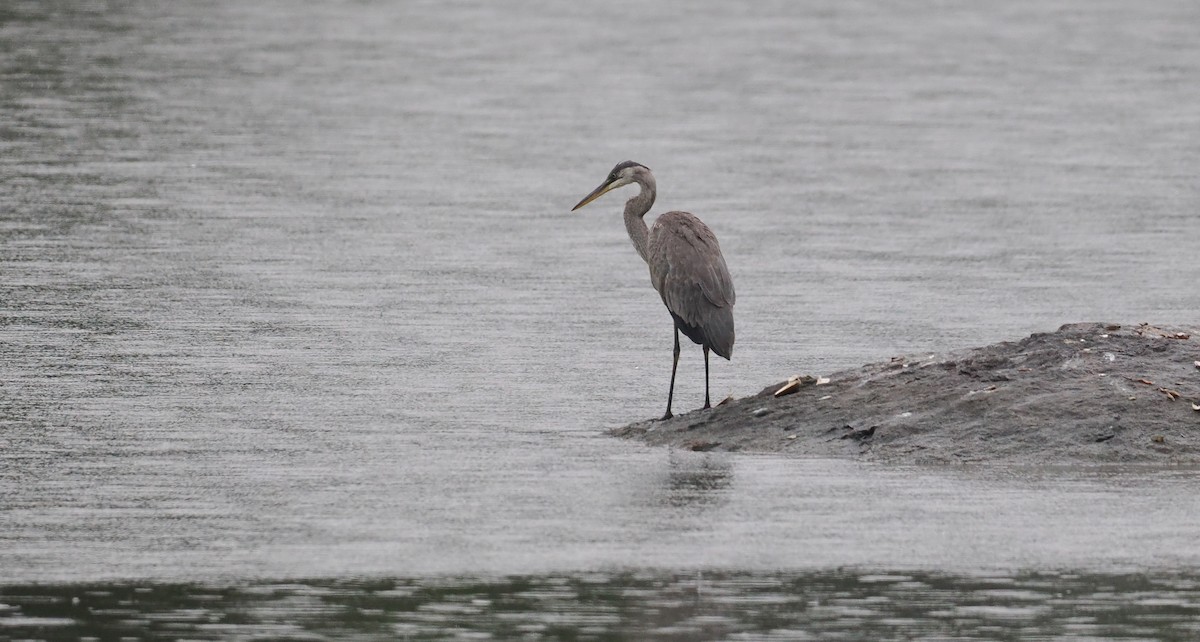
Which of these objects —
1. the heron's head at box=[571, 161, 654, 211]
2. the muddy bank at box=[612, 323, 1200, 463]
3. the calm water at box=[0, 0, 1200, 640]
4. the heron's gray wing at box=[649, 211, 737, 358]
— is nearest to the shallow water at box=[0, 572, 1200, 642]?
the calm water at box=[0, 0, 1200, 640]

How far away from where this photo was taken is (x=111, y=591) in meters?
9.49

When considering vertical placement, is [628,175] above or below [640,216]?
above

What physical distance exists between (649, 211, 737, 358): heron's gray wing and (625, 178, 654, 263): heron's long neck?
51 cm

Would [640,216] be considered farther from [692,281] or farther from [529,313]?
[529,313]

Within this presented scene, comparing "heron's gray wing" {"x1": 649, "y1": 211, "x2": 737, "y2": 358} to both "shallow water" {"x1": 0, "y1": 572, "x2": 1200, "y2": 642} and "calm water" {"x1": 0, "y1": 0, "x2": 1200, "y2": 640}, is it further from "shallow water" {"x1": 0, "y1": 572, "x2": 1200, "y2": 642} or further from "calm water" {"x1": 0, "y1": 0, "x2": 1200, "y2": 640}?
"shallow water" {"x1": 0, "y1": 572, "x2": 1200, "y2": 642}

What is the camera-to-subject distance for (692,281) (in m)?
13.9

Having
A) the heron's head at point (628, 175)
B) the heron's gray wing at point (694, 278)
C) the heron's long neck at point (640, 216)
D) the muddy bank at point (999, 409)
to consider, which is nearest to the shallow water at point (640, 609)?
the muddy bank at point (999, 409)

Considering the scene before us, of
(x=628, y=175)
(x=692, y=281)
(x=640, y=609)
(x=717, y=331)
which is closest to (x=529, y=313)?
(x=628, y=175)

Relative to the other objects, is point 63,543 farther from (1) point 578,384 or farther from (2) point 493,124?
(2) point 493,124

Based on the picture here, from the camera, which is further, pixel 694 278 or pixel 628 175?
pixel 628 175

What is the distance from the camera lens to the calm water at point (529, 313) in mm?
9734

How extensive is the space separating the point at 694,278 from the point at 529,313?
4072 mm

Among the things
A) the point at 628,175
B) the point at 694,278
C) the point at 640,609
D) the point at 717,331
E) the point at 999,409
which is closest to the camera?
the point at 640,609

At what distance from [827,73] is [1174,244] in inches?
653
